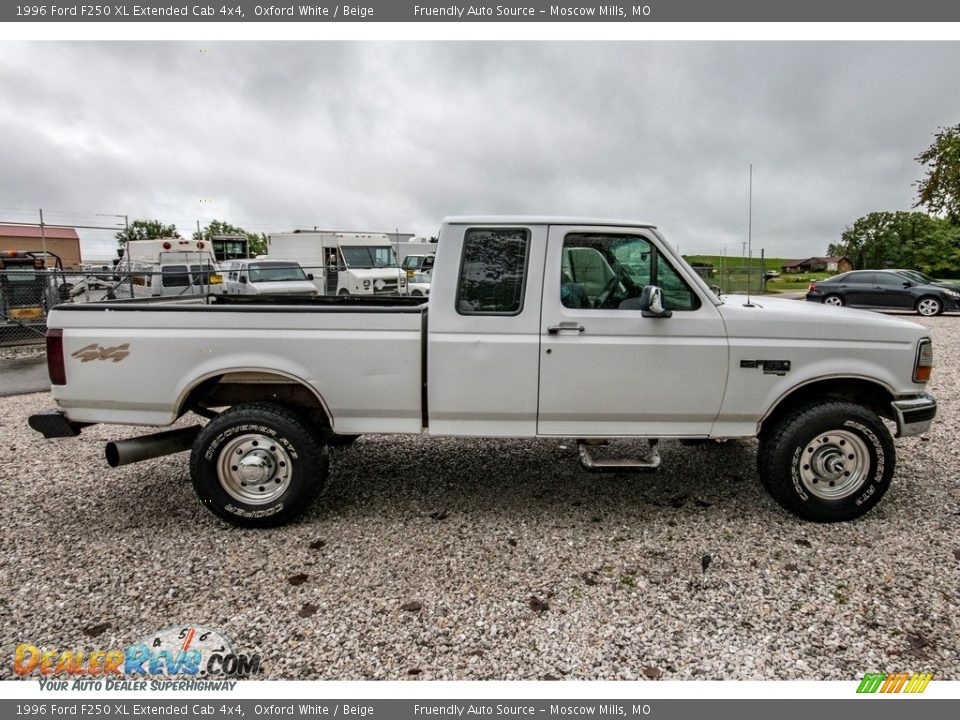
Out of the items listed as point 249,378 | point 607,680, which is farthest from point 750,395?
point 249,378

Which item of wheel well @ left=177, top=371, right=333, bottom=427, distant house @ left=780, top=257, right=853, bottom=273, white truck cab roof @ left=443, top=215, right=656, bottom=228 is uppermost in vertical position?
distant house @ left=780, top=257, right=853, bottom=273

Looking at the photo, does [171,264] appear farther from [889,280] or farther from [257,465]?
[889,280]

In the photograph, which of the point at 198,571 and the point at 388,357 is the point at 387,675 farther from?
the point at 388,357

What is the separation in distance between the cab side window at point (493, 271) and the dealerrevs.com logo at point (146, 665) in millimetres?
2282

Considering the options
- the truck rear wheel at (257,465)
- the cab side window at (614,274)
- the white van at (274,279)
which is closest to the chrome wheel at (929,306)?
the white van at (274,279)

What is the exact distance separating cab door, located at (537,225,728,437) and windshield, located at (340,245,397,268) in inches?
657

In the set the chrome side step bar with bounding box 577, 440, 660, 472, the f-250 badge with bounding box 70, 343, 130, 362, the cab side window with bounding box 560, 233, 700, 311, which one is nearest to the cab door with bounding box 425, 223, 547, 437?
the cab side window with bounding box 560, 233, 700, 311

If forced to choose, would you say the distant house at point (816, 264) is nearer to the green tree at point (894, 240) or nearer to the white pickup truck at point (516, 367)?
the green tree at point (894, 240)

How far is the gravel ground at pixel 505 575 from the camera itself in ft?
8.77

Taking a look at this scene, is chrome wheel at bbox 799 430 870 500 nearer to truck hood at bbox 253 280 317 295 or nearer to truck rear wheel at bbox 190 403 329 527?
truck rear wheel at bbox 190 403 329 527

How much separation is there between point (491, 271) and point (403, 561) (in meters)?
1.92

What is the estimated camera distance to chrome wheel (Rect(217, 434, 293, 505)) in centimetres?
376

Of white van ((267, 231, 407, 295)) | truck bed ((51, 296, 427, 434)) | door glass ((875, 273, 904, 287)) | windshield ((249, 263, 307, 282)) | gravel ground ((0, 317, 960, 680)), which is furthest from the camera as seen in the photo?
white van ((267, 231, 407, 295))

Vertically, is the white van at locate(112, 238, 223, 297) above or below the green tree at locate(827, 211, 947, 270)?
below
